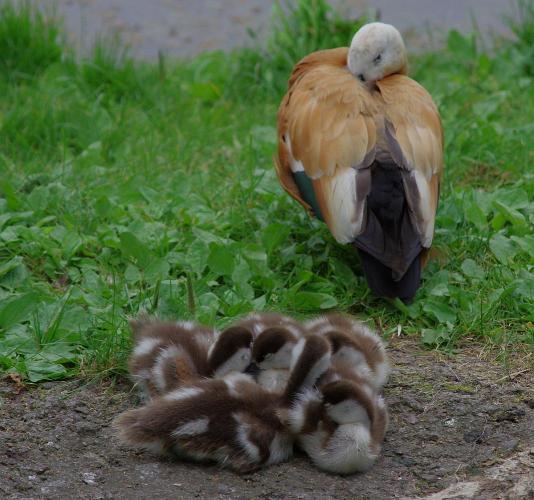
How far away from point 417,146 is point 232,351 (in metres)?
1.67

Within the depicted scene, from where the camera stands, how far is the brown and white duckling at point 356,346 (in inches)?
162

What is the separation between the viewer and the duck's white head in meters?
5.80

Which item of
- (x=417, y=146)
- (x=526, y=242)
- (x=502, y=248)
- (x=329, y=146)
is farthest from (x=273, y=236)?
(x=526, y=242)

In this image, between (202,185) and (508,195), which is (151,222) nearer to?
(202,185)

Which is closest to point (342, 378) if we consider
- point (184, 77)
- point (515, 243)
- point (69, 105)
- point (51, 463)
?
point (51, 463)

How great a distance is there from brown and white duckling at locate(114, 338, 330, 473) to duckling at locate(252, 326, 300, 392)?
15 centimetres

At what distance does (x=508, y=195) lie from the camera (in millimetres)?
5797

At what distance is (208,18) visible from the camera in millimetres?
9023

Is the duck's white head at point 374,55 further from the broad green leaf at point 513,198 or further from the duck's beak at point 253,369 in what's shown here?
the duck's beak at point 253,369

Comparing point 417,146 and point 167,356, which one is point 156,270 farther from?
point 417,146

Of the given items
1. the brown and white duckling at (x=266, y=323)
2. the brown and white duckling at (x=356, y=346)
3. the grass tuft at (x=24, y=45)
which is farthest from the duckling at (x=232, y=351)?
the grass tuft at (x=24, y=45)

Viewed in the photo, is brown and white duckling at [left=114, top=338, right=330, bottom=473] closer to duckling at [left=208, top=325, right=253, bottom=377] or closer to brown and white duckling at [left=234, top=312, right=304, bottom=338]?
duckling at [left=208, top=325, right=253, bottom=377]

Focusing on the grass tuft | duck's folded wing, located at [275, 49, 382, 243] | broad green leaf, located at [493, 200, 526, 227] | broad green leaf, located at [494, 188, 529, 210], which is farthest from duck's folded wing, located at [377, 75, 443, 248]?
the grass tuft

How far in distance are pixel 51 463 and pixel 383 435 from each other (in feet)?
3.76
